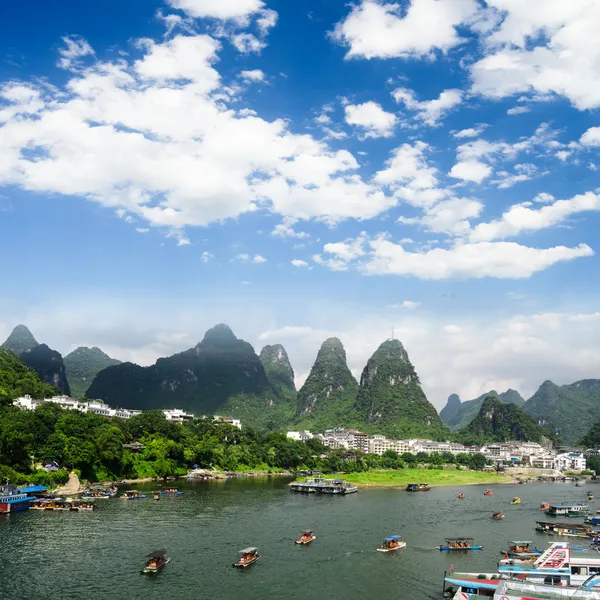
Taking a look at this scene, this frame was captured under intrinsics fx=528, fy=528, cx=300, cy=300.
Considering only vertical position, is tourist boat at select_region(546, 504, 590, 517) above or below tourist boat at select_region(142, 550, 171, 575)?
below

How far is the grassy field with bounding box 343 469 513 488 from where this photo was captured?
10056 centimetres

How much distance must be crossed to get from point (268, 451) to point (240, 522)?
6176 cm

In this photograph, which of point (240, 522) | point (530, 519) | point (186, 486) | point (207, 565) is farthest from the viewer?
point (186, 486)

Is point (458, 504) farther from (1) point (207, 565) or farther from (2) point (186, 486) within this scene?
(1) point (207, 565)

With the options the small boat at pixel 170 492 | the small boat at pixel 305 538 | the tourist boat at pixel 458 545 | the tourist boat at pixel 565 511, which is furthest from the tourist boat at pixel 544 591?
the small boat at pixel 170 492

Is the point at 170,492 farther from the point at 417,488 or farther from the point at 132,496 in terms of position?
the point at 417,488

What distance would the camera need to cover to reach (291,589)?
32.2m

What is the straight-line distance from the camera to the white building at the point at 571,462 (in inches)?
6353

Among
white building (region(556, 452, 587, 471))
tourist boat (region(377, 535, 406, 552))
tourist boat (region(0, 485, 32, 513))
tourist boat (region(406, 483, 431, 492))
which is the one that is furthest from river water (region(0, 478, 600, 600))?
white building (region(556, 452, 587, 471))

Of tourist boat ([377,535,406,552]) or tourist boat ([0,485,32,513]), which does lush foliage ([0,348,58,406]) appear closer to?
tourist boat ([0,485,32,513])

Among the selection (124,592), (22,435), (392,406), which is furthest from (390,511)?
(392,406)

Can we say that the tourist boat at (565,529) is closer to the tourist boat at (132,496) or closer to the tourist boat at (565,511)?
the tourist boat at (565,511)

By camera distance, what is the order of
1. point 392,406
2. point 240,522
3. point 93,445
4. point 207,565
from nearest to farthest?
point 207,565 < point 240,522 < point 93,445 < point 392,406

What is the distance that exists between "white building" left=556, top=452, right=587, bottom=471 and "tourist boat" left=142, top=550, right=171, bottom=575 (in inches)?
6162
